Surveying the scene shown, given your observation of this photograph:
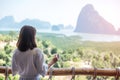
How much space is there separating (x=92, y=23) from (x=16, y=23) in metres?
0.87

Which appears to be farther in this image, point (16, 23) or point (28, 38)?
point (16, 23)

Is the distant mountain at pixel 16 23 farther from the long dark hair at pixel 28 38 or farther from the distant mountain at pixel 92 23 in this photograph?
the long dark hair at pixel 28 38

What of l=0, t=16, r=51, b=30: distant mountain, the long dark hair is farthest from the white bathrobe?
l=0, t=16, r=51, b=30: distant mountain

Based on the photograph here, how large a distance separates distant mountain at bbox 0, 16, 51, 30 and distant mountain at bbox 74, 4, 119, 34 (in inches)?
14.5

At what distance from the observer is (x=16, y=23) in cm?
309

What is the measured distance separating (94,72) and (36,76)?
480 millimetres

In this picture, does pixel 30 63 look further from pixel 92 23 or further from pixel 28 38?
pixel 92 23

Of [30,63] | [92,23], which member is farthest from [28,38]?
[92,23]

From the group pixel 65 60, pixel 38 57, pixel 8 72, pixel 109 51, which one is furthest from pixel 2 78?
pixel 109 51

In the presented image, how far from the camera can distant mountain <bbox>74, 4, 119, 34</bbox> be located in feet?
9.52

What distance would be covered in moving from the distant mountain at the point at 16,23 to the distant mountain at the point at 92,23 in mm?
368

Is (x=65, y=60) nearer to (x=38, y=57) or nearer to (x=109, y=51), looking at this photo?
(x=109, y=51)

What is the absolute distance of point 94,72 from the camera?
1951 mm

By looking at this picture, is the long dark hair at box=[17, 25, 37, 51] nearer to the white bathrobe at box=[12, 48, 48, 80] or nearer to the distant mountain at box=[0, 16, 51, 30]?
the white bathrobe at box=[12, 48, 48, 80]
